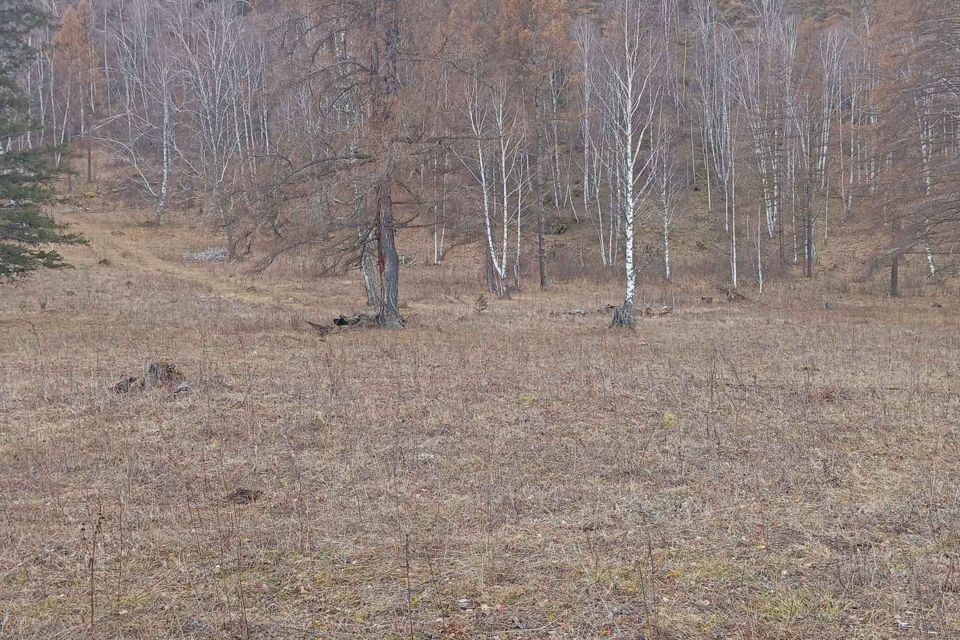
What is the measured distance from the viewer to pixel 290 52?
48.9 feet

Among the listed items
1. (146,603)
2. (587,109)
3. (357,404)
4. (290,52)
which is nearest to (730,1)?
(587,109)

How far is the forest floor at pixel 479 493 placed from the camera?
3.88m

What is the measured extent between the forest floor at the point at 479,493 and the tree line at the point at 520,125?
4342 millimetres

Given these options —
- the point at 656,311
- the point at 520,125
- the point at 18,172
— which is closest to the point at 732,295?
the point at 656,311

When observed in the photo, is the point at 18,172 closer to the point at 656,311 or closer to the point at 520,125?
the point at 656,311

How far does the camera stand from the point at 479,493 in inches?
225

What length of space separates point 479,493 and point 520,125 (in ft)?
73.5

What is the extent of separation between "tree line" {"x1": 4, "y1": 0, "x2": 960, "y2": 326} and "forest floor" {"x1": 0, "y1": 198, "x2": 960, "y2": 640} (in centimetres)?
434

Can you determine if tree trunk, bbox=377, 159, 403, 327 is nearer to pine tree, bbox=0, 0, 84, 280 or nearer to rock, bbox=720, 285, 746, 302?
pine tree, bbox=0, 0, 84, 280

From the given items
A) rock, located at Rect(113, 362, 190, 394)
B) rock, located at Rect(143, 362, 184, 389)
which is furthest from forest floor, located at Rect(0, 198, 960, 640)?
rock, located at Rect(143, 362, 184, 389)

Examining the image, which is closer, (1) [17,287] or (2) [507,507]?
(2) [507,507]

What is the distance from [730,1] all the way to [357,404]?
67485 millimetres

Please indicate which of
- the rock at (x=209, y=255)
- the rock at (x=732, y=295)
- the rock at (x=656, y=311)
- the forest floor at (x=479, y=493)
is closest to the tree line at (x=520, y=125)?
the rock at (x=732, y=295)

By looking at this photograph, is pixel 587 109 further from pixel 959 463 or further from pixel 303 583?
pixel 303 583
